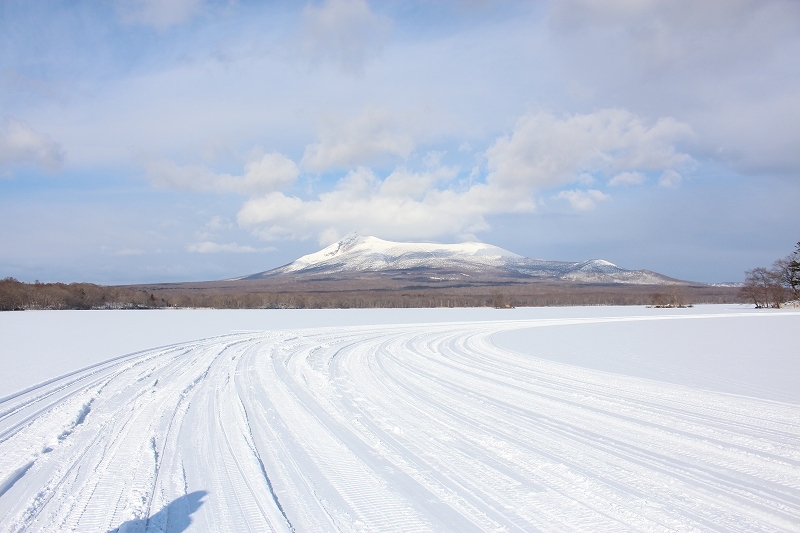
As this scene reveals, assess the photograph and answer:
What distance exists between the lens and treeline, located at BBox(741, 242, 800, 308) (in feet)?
202

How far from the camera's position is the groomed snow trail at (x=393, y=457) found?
401 cm

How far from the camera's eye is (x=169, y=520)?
3.94 m

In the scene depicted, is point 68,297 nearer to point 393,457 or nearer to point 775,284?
point 393,457

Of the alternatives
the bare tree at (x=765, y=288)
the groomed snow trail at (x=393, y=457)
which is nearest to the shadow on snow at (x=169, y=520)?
the groomed snow trail at (x=393, y=457)

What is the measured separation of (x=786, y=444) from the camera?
19.2ft

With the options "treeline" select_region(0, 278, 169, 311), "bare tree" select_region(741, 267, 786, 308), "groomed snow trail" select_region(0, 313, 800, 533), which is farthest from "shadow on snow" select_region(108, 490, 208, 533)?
"bare tree" select_region(741, 267, 786, 308)

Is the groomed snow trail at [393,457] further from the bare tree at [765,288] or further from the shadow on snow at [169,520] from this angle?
the bare tree at [765,288]

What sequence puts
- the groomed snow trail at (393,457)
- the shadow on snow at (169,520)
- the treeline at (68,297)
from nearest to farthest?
1. the shadow on snow at (169,520)
2. the groomed snow trail at (393,457)
3. the treeline at (68,297)

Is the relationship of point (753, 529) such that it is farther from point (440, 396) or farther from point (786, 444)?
point (440, 396)

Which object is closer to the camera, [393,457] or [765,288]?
[393,457]

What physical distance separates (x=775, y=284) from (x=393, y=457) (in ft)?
238

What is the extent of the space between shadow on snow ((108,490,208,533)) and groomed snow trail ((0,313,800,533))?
2 centimetres

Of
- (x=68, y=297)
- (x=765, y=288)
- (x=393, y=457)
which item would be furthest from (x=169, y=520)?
(x=765, y=288)

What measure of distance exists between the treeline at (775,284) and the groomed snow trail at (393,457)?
64.1 meters
